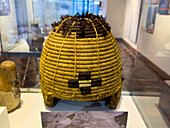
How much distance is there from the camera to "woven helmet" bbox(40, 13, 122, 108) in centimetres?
78

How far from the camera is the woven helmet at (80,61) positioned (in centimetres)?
78

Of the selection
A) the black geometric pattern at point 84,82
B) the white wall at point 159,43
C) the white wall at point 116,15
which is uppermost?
the white wall at point 116,15

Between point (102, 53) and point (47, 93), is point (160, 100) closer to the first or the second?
point (102, 53)

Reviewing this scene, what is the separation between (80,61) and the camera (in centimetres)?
77

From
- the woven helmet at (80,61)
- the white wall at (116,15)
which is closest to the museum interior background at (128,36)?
the white wall at (116,15)

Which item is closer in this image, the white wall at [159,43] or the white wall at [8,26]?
the white wall at [159,43]

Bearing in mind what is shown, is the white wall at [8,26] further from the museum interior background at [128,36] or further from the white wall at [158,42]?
the white wall at [158,42]

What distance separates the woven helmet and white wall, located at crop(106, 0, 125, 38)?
0.76m

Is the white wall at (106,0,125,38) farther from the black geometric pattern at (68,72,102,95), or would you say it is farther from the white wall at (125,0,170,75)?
the black geometric pattern at (68,72,102,95)

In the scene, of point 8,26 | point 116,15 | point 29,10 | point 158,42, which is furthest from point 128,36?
point 8,26

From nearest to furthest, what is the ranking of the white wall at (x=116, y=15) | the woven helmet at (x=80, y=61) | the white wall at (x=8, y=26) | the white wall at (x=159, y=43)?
the woven helmet at (x=80, y=61), the white wall at (x=159, y=43), the white wall at (x=116, y=15), the white wall at (x=8, y=26)

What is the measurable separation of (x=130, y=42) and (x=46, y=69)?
4.05ft

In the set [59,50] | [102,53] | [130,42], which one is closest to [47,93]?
[59,50]

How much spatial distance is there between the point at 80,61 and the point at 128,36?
44.7 inches
